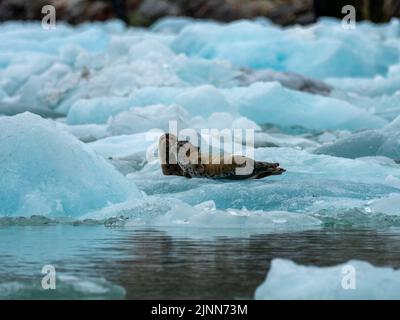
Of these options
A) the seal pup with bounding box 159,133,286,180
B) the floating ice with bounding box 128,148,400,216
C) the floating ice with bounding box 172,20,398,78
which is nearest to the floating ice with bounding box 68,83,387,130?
the floating ice with bounding box 128,148,400,216

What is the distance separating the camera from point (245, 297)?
12.4 feet

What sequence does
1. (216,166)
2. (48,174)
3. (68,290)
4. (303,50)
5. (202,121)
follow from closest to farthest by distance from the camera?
(68,290) → (48,174) → (216,166) → (202,121) → (303,50)

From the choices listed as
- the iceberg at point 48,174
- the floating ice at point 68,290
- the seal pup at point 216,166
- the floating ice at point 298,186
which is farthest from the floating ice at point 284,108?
the floating ice at point 68,290

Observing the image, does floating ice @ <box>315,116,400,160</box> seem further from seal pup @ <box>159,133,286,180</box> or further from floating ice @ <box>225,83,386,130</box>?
floating ice @ <box>225,83,386,130</box>

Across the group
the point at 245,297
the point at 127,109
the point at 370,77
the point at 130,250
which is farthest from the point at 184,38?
the point at 245,297

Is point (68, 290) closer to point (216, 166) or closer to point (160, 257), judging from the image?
point (160, 257)

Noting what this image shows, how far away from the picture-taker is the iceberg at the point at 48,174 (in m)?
6.39

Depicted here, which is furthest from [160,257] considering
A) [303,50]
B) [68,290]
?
[303,50]

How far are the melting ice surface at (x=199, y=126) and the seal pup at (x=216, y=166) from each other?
0.34 ft

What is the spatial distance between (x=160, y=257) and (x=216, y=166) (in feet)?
8.69

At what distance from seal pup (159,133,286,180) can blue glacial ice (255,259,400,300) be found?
352cm

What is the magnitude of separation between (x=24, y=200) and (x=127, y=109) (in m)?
6.12

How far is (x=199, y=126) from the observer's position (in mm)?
10914
